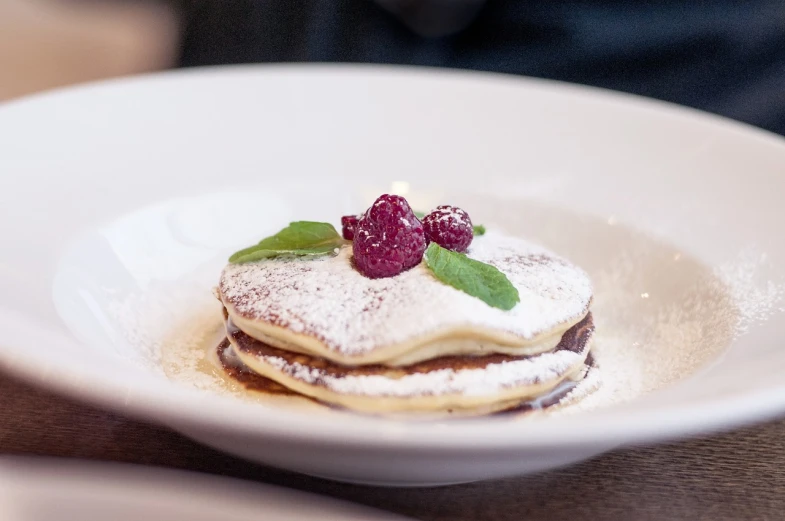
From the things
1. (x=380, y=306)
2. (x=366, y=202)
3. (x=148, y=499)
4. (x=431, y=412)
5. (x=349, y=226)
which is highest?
(x=366, y=202)

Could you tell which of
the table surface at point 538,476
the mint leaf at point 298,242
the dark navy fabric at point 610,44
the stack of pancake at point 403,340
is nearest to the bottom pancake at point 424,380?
the stack of pancake at point 403,340

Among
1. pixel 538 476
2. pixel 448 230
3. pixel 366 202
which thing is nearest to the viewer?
pixel 538 476

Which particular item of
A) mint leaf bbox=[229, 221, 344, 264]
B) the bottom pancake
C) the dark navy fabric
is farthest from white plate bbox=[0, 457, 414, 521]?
the dark navy fabric

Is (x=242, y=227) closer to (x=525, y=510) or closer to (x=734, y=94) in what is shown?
(x=525, y=510)

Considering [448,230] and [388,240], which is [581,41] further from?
[388,240]

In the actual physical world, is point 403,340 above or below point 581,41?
below

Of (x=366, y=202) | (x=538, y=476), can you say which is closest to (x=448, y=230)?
(x=538, y=476)

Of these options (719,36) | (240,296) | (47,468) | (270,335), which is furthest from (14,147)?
(719,36)
